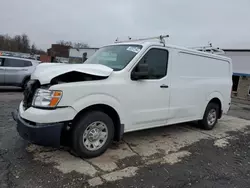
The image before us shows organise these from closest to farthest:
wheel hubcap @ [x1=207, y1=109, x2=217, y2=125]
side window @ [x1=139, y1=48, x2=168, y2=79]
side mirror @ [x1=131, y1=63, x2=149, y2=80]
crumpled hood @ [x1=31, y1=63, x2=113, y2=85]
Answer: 1. crumpled hood @ [x1=31, y1=63, x2=113, y2=85]
2. side mirror @ [x1=131, y1=63, x2=149, y2=80]
3. side window @ [x1=139, y1=48, x2=168, y2=79]
4. wheel hubcap @ [x1=207, y1=109, x2=217, y2=125]

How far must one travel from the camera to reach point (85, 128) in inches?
141

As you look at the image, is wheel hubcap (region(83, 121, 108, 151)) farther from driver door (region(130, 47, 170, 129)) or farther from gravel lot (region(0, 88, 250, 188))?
driver door (region(130, 47, 170, 129))

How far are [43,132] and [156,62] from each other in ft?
8.49

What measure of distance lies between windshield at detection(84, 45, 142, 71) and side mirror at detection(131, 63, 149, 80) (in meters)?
0.22

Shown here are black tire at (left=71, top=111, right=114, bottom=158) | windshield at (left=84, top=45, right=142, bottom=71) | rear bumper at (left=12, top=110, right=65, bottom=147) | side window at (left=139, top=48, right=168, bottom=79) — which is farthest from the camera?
side window at (left=139, top=48, right=168, bottom=79)

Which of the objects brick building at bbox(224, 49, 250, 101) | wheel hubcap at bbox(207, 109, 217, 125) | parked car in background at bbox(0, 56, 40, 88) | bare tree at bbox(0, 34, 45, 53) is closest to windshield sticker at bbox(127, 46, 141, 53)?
wheel hubcap at bbox(207, 109, 217, 125)

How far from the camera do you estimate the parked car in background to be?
11039 millimetres

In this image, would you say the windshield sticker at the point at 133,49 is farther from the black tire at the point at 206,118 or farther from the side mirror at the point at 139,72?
the black tire at the point at 206,118

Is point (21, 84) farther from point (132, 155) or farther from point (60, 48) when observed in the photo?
point (60, 48)

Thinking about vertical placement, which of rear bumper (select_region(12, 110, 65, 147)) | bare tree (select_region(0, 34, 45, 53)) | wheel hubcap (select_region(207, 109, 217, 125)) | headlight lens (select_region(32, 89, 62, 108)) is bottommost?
wheel hubcap (select_region(207, 109, 217, 125))

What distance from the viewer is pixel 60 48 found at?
68.6m

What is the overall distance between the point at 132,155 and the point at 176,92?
1.78 meters

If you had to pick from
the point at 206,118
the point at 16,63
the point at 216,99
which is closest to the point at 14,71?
the point at 16,63

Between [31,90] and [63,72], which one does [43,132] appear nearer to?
[31,90]
